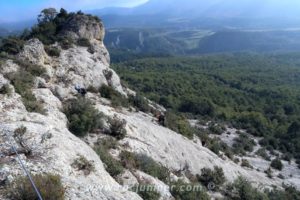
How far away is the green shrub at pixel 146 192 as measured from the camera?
14.1 meters

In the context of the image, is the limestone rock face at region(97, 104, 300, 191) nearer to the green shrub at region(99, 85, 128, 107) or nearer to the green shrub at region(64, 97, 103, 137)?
the green shrub at region(64, 97, 103, 137)

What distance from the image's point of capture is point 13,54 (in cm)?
2427

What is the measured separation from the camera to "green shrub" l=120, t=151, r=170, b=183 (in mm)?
Answer: 16812

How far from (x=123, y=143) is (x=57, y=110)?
3.78m

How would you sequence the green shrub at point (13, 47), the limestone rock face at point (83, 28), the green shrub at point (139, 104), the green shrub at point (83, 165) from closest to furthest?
the green shrub at point (83, 165), the green shrub at point (13, 47), the green shrub at point (139, 104), the limestone rock face at point (83, 28)

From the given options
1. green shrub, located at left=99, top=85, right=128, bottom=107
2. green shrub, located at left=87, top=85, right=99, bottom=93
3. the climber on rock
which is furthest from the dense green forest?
the climber on rock

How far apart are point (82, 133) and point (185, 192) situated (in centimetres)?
580

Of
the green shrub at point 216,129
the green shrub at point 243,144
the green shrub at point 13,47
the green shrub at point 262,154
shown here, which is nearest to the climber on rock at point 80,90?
the green shrub at point 13,47

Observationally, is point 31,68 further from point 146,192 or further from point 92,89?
point 146,192

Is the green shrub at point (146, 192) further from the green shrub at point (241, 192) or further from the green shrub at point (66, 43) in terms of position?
the green shrub at point (66, 43)

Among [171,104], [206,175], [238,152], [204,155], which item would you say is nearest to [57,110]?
[206,175]

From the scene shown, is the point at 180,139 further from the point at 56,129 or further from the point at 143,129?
the point at 56,129

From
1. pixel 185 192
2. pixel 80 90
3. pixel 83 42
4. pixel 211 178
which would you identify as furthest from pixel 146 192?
pixel 83 42

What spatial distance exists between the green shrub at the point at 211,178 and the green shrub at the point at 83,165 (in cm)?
982
